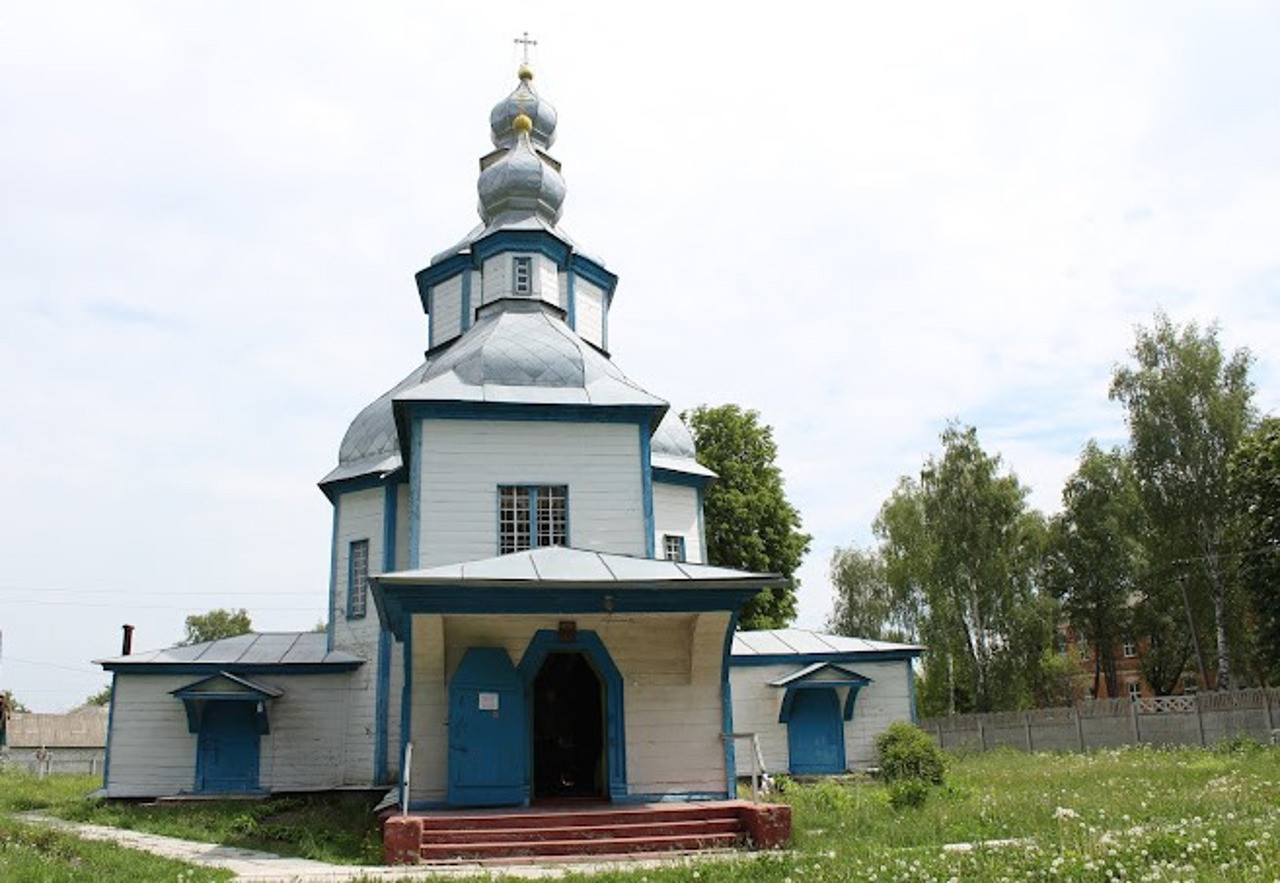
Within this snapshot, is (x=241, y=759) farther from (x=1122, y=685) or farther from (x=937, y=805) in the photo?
(x=1122, y=685)

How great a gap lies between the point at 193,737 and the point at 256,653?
5.54 feet

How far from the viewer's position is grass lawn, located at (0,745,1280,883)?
7367 mm

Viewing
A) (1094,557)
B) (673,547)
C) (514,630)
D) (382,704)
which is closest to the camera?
(514,630)

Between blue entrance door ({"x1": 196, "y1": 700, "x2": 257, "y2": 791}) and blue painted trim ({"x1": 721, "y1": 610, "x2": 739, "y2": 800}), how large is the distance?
9.07m

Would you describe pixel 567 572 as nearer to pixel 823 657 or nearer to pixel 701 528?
pixel 701 528

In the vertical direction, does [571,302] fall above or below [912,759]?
above

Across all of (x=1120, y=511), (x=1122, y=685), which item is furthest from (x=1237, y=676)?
(x=1122, y=685)

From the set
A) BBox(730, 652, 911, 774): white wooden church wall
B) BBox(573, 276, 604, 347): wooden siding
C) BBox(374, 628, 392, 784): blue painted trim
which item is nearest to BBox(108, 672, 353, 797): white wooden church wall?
BBox(374, 628, 392, 784): blue painted trim

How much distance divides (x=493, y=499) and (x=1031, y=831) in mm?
8057

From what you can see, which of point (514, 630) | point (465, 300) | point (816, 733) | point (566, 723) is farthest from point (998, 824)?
point (465, 300)

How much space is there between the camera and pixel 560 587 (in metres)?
11.4

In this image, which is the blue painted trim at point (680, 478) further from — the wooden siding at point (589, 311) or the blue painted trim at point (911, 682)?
the blue painted trim at point (911, 682)

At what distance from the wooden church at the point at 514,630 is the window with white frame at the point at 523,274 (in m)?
0.03

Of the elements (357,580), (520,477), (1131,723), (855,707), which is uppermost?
(520,477)
